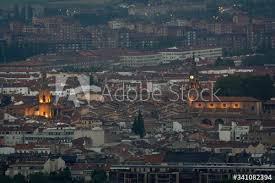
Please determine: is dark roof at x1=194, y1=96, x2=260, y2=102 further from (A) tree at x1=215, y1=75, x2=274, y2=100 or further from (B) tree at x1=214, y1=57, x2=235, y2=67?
(B) tree at x1=214, y1=57, x2=235, y2=67

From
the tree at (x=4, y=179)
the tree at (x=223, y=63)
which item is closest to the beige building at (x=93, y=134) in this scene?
the tree at (x=4, y=179)

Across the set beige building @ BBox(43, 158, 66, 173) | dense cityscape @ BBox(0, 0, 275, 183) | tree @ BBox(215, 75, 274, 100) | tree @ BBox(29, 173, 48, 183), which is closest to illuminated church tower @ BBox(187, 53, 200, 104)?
dense cityscape @ BBox(0, 0, 275, 183)

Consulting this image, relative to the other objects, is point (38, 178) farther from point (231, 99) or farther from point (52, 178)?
point (231, 99)

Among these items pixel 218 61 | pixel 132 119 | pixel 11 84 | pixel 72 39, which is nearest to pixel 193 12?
pixel 72 39

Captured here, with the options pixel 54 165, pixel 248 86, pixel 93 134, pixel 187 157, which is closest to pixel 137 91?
pixel 248 86

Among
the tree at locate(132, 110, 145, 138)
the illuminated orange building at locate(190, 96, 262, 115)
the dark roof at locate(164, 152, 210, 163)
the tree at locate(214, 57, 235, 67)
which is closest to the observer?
the dark roof at locate(164, 152, 210, 163)

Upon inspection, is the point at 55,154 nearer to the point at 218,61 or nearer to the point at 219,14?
the point at 218,61
